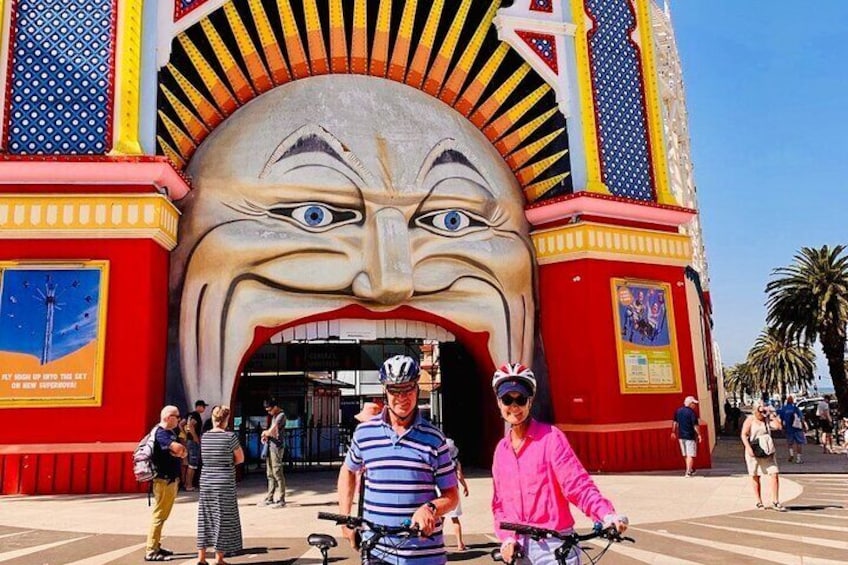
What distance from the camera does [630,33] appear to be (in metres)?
16.0

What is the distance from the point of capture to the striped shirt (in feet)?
10.2

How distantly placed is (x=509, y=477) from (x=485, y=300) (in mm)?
10444

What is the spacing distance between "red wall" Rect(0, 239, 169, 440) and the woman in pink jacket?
9.00 meters

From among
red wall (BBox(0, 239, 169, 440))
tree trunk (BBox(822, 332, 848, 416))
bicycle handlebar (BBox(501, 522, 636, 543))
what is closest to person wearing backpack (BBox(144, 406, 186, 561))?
bicycle handlebar (BBox(501, 522, 636, 543))

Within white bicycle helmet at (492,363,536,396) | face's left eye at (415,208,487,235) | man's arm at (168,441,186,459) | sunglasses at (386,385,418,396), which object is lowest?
man's arm at (168,441,186,459)

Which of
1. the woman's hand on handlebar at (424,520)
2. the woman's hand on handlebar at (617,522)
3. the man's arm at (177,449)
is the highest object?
the man's arm at (177,449)

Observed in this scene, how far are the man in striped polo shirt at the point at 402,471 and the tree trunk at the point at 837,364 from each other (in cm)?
2618

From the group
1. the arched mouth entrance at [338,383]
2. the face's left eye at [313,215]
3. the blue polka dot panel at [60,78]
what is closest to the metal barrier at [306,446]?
the arched mouth entrance at [338,383]

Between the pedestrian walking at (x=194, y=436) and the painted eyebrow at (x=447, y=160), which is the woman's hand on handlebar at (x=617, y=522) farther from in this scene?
the painted eyebrow at (x=447, y=160)

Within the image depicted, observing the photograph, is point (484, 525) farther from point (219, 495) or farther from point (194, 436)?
point (194, 436)

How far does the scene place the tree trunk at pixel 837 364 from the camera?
2539 cm

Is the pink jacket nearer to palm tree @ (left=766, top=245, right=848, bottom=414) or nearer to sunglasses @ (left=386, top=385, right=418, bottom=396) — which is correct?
sunglasses @ (left=386, top=385, right=418, bottom=396)

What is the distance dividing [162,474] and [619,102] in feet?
42.2

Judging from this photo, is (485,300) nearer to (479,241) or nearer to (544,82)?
(479,241)
